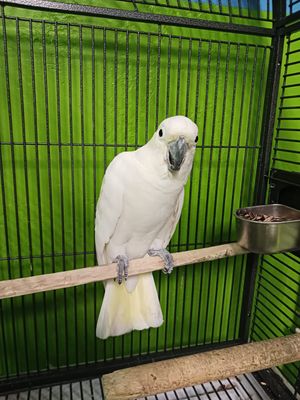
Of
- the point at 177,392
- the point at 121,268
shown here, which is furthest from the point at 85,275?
the point at 177,392

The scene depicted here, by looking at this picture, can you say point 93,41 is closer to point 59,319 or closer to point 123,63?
point 123,63

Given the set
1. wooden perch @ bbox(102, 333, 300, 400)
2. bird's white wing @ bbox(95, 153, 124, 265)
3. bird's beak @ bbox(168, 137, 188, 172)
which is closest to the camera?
wooden perch @ bbox(102, 333, 300, 400)

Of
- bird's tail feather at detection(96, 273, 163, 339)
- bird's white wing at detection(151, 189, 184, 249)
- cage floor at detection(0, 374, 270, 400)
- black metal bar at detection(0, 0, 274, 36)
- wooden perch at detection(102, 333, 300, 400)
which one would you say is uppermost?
black metal bar at detection(0, 0, 274, 36)

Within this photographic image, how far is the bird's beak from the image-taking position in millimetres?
899

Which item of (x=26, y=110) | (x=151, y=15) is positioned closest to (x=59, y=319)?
(x=26, y=110)

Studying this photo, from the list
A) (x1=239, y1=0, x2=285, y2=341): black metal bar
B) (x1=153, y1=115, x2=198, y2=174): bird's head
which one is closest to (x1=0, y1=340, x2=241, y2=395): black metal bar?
(x1=239, y1=0, x2=285, y2=341): black metal bar

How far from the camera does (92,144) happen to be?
1.23 metres

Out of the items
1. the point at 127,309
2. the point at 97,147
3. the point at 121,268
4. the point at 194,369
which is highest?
the point at 97,147

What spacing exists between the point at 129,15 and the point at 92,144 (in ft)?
1.54

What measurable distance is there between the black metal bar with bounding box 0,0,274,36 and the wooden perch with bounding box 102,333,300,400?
1.07 metres

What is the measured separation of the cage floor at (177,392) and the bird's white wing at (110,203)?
690mm

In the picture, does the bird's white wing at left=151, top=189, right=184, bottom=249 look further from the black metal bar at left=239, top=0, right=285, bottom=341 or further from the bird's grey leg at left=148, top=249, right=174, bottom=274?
the black metal bar at left=239, top=0, right=285, bottom=341

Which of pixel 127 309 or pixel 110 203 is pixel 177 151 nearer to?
pixel 110 203

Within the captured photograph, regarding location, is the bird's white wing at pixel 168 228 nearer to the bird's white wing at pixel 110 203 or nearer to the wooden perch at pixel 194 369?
the bird's white wing at pixel 110 203
